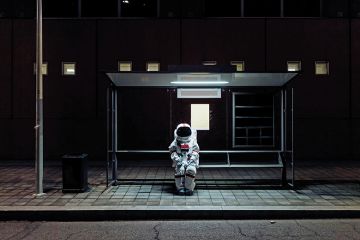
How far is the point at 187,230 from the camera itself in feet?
21.8

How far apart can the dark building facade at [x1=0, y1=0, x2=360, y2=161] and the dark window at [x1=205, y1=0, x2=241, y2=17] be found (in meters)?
0.21

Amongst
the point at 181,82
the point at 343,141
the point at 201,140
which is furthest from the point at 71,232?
the point at 343,141

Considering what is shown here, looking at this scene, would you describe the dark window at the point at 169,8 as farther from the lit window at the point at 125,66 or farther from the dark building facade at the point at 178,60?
the lit window at the point at 125,66

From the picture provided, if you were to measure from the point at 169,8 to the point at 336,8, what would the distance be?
19.3ft

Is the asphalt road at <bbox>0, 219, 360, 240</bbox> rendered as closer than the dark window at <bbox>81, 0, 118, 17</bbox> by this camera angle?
Yes

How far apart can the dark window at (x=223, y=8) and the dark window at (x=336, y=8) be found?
3.12 meters

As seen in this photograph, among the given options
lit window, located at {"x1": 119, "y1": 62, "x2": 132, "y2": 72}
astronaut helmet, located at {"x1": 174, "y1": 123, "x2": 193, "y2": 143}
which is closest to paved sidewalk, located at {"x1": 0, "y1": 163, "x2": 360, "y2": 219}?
astronaut helmet, located at {"x1": 174, "y1": 123, "x2": 193, "y2": 143}

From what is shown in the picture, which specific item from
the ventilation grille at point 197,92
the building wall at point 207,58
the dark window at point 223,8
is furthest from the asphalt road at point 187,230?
the dark window at point 223,8

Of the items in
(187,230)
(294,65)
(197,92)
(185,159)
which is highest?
(294,65)

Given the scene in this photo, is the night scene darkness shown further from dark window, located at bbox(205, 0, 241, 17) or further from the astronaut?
the astronaut

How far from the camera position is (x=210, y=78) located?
981cm

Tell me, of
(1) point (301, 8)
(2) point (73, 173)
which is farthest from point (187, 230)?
(1) point (301, 8)

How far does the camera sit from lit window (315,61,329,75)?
14.2m

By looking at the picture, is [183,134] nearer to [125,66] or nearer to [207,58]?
[207,58]
